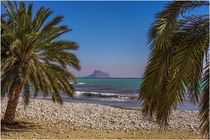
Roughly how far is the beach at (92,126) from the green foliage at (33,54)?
4.58 ft

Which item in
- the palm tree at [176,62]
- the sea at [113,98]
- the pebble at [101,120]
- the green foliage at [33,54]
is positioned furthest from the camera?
the sea at [113,98]

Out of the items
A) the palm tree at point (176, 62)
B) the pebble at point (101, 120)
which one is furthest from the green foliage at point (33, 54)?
the palm tree at point (176, 62)

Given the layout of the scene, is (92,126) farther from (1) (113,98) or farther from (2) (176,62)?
(1) (113,98)

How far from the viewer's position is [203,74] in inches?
227

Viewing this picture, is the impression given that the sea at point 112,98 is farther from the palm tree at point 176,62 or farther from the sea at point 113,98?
the palm tree at point 176,62

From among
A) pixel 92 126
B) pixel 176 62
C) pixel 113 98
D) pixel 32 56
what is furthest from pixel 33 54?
pixel 113 98

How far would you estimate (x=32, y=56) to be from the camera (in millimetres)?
12148

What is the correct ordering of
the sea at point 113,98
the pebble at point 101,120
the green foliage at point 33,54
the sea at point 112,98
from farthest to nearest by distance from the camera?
1. the sea at point 113,98
2. the sea at point 112,98
3. the pebble at point 101,120
4. the green foliage at point 33,54

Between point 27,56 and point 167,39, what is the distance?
757 cm

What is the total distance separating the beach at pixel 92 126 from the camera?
12141 millimetres

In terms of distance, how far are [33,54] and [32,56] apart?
109 mm

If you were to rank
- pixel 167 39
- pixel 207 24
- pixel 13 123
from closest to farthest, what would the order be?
pixel 167 39, pixel 207 24, pixel 13 123

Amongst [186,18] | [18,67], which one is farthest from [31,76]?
[186,18]

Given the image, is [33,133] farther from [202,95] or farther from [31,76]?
[202,95]
